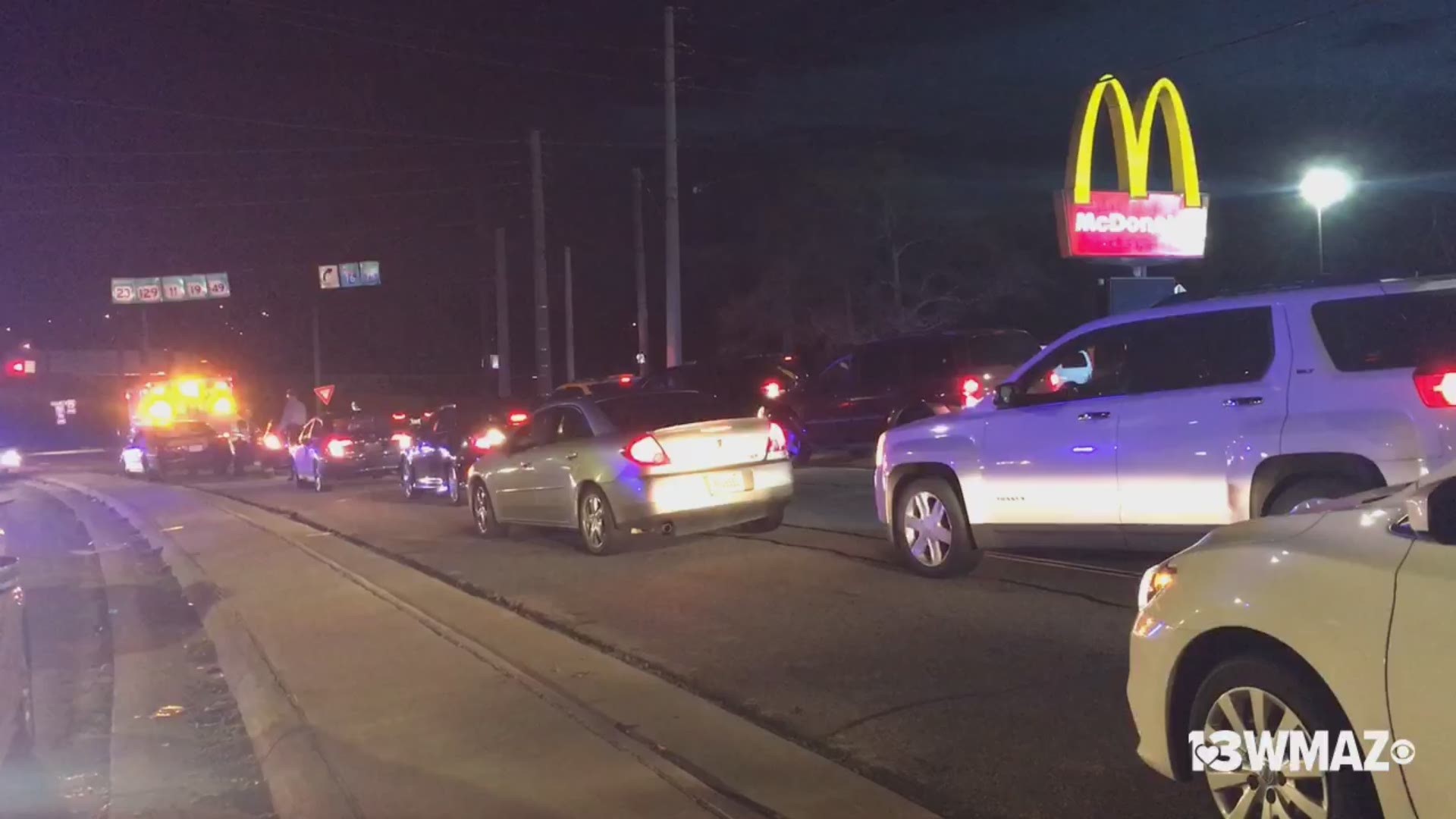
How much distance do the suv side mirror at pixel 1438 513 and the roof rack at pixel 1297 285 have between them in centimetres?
410

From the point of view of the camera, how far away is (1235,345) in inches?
320

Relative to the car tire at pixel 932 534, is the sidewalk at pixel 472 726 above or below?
below

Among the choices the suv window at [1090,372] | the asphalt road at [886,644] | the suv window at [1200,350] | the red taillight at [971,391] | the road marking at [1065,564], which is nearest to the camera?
the asphalt road at [886,644]

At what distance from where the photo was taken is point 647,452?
12.0 metres

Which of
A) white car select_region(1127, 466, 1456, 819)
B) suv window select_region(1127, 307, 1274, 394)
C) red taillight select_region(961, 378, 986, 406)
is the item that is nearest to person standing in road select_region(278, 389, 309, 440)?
red taillight select_region(961, 378, 986, 406)

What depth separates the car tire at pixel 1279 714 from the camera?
3.97 meters

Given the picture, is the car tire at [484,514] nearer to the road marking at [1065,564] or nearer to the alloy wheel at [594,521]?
the alloy wheel at [594,521]

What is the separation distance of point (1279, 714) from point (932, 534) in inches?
227

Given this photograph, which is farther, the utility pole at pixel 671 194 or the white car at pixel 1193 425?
the utility pole at pixel 671 194

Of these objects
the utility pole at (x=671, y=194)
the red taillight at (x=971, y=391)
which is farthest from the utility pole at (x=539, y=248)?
the red taillight at (x=971, y=391)

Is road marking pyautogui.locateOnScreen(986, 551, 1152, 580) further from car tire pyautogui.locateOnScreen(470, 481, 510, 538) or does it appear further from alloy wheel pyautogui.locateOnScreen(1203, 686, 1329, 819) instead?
car tire pyautogui.locateOnScreen(470, 481, 510, 538)

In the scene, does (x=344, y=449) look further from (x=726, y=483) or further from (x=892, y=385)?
(x=726, y=483)

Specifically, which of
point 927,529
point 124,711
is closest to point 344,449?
point 124,711

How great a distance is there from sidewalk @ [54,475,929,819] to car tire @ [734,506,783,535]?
3176 millimetres
